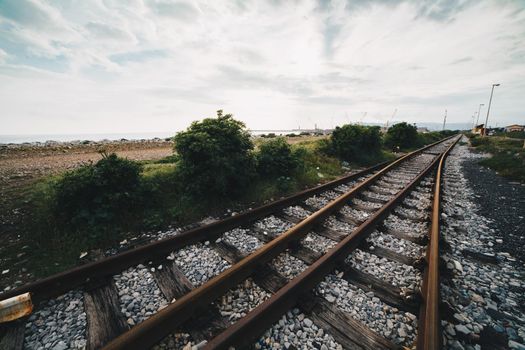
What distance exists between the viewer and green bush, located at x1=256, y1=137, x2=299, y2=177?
25.2 feet

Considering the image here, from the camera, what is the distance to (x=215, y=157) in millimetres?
5590

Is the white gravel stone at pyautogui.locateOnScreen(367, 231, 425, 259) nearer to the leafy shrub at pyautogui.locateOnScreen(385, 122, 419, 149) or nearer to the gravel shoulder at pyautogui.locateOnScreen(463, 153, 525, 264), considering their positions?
the gravel shoulder at pyautogui.locateOnScreen(463, 153, 525, 264)

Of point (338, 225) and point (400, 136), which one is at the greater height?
point (400, 136)

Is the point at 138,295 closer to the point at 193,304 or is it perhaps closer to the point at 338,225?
the point at 193,304

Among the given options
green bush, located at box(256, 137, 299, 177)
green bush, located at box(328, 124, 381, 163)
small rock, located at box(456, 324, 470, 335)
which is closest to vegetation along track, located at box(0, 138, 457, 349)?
small rock, located at box(456, 324, 470, 335)

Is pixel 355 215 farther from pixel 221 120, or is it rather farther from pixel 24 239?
pixel 24 239

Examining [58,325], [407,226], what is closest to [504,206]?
[407,226]

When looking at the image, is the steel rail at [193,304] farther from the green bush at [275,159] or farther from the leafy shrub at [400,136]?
the leafy shrub at [400,136]

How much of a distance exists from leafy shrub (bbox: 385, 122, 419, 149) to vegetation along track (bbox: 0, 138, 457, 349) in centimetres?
2122

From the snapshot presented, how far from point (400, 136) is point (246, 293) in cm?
2536

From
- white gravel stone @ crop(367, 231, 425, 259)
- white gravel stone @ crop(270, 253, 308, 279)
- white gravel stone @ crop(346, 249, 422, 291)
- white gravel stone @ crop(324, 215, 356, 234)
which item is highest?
white gravel stone @ crop(324, 215, 356, 234)

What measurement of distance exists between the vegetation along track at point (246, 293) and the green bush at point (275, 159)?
3.46 metres

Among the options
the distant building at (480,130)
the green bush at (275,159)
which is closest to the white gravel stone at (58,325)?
the green bush at (275,159)

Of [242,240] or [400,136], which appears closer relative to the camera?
[242,240]
